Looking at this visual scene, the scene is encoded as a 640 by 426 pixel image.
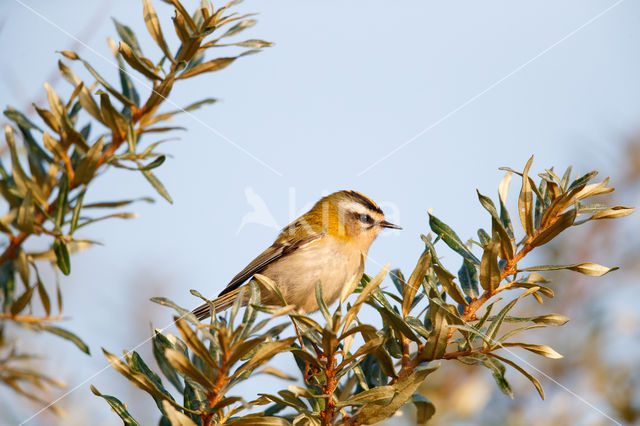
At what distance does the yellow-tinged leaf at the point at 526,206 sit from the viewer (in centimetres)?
111

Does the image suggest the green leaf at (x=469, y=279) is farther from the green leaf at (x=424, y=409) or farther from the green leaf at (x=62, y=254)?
the green leaf at (x=62, y=254)

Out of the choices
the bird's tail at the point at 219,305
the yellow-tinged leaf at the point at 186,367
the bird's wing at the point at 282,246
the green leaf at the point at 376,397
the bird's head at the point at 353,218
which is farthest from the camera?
the bird's head at the point at 353,218

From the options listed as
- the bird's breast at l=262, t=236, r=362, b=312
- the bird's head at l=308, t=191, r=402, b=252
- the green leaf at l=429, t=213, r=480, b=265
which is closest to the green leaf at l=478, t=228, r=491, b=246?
the green leaf at l=429, t=213, r=480, b=265

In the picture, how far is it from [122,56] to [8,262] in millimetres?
414

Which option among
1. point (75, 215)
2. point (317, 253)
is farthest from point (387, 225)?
point (75, 215)

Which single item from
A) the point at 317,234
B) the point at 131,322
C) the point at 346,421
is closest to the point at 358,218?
the point at 317,234

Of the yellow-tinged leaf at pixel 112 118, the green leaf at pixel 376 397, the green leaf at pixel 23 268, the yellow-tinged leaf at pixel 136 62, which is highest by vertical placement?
the yellow-tinged leaf at pixel 136 62

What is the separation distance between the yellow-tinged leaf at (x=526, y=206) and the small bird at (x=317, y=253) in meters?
1.15

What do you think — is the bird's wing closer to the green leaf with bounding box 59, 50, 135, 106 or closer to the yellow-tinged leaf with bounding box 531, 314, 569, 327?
the green leaf with bounding box 59, 50, 135, 106

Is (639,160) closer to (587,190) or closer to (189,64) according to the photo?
(587,190)

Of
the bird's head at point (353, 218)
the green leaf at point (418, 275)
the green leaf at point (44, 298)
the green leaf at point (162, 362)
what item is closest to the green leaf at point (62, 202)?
the green leaf at point (44, 298)

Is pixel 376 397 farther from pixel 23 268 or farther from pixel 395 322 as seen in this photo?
pixel 23 268

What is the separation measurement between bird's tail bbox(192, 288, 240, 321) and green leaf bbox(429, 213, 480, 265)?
1.23 meters

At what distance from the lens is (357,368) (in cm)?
110
